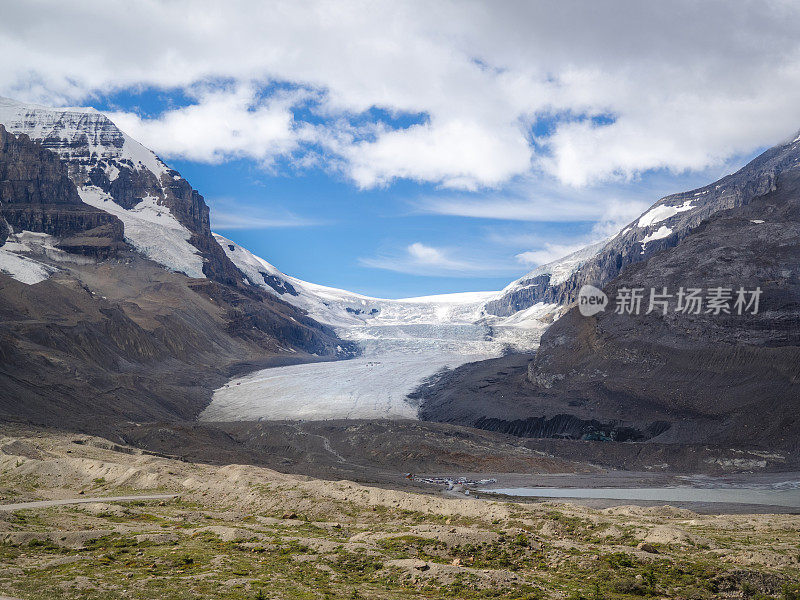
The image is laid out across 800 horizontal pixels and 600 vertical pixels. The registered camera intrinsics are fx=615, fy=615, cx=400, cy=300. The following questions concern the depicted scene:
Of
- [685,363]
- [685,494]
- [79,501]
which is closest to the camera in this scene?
[79,501]

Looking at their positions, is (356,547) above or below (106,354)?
below

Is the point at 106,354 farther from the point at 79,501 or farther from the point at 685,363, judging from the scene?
the point at 685,363

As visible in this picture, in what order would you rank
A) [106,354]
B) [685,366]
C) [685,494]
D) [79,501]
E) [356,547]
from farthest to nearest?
[106,354], [685,366], [685,494], [79,501], [356,547]

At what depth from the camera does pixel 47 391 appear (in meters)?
87.8

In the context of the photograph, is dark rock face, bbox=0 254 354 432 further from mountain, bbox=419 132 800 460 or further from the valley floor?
mountain, bbox=419 132 800 460

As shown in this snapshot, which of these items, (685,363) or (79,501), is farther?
(685,363)

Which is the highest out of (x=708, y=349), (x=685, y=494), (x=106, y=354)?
(x=708, y=349)

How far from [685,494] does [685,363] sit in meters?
40.7

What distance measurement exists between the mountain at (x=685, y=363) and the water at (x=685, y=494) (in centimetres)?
1408

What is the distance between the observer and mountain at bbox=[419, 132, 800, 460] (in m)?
84.7

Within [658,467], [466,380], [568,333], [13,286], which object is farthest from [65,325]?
[658,467]

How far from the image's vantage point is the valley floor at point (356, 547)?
19656 mm

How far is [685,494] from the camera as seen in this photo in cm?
6094

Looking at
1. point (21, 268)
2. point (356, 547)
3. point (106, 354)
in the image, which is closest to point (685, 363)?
point (356, 547)
